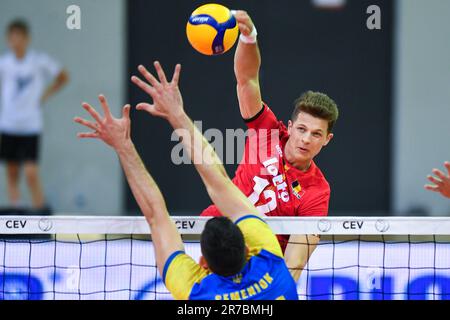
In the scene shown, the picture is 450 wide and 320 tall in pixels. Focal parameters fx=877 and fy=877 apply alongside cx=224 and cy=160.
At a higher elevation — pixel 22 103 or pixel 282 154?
pixel 22 103

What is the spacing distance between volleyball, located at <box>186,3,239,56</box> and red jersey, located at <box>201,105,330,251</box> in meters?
0.63

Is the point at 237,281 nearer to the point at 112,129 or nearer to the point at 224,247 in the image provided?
the point at 224,247

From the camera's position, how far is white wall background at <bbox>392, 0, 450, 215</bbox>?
1358cm

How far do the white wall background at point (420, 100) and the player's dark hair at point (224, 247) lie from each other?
8.83 meters

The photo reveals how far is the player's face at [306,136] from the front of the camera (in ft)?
22.3

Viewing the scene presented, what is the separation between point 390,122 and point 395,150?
0.47m

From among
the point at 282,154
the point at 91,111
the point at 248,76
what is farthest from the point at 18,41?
the point at 91,111

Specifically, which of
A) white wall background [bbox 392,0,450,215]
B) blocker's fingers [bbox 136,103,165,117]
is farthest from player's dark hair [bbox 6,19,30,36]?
blocker's fingers [bbox 136,103,165,117]

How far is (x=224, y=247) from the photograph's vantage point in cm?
508

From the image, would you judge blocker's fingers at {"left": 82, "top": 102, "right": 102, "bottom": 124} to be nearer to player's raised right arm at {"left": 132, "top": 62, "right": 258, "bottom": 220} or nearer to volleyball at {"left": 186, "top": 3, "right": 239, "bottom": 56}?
player's raised right arm at {"left": 132, "top": 62, "right": 258, "bottom": 220}

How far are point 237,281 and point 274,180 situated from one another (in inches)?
68.7

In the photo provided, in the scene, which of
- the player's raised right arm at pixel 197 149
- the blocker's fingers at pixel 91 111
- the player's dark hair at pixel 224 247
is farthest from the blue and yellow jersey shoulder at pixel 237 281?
the blocker's fingers at pixel 91 111

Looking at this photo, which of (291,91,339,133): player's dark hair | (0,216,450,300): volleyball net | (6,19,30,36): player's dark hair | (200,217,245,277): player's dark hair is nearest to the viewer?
(200,217,245,277): player's dark hair
